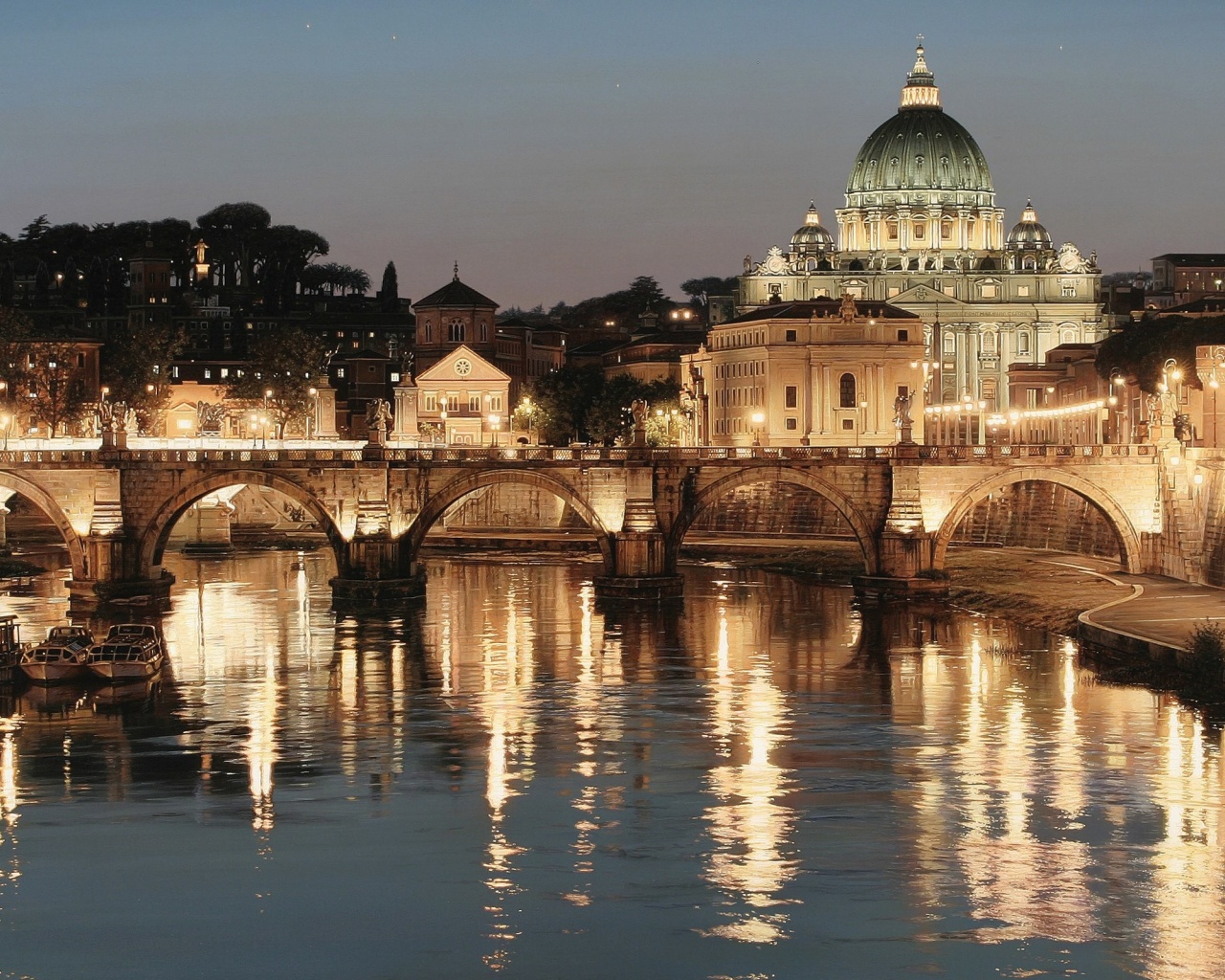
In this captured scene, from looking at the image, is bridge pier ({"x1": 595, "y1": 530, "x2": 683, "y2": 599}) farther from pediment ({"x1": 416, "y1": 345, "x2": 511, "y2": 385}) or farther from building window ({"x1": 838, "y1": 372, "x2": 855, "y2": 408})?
building window ({"x1": 838, "y1": 372, "x2": 855, "y2": 408})

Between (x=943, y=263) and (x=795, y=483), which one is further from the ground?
(x=943, y=263)

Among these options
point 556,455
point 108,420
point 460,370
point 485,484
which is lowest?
point 485,484

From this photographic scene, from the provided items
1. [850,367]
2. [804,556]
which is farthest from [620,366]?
[804,556]

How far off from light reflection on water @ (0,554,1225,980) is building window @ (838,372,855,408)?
225 feet

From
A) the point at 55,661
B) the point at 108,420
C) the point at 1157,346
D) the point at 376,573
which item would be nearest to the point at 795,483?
the point at 376,573

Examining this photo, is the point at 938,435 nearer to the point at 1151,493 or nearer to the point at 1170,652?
the point at 1151,493

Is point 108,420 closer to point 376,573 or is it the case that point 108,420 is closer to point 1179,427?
point 376,573

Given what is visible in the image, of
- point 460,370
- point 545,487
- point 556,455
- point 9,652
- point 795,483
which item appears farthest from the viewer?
point 460,370

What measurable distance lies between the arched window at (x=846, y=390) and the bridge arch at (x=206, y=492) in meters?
60.1

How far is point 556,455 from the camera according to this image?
7900 cm

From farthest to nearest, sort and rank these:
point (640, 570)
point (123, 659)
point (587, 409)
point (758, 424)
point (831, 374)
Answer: point (587, 409), point (758, 424), point (831, 374), point (640, 570), point (123, 659)

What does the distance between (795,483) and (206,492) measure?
871 inches

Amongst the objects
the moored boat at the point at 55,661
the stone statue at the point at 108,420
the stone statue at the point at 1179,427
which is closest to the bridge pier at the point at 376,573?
the stone statue at the point at 108,420

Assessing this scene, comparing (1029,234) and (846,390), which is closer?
(846,390)
